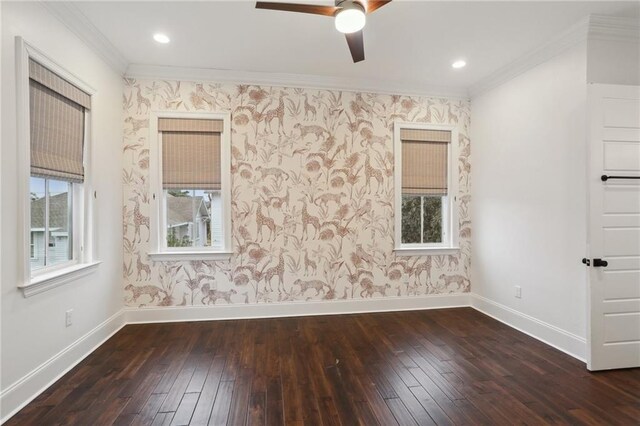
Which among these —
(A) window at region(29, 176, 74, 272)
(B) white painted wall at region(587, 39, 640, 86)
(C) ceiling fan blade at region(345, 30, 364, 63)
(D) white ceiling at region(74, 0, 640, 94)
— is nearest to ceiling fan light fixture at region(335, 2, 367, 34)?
(C) ceiling fan blade at region(345, 30, 364, 63)

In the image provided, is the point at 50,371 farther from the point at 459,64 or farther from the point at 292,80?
the point at 459,64

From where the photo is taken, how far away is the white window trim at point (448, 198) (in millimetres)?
3875

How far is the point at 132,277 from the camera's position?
3.42 metres

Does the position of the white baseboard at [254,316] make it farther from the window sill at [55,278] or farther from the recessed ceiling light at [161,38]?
the recessed ceiling light at [161,38]

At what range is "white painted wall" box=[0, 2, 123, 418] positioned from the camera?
74.1 inches

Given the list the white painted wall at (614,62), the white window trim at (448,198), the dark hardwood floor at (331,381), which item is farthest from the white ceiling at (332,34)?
the dark hardwood floor at (331,381)

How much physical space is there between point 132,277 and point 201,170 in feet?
4.72

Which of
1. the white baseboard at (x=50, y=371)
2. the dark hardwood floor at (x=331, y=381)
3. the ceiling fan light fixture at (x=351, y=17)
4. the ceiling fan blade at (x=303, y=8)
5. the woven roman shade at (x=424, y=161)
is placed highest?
the ceiling fan blade at (x=303, y=8)

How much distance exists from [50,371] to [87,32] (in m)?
2.79

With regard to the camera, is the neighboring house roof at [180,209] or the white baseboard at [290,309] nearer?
the white baseboard at [290,309]

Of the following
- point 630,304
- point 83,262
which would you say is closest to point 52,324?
point 83,262

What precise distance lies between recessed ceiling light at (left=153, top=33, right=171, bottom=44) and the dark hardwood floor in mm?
2903

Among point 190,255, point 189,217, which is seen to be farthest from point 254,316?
point 189,217

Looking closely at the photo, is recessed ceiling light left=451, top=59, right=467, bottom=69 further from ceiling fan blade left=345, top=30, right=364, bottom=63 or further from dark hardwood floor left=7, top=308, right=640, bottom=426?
dark hardwood floor left=7, top=308, right=640, bottom=426
